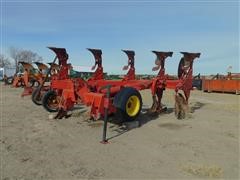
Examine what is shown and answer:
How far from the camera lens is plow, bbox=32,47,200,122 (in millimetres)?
6996

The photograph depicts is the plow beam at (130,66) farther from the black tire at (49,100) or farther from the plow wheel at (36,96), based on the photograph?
the plow wheel at (36,96)

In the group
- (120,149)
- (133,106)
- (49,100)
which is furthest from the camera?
(49,100)

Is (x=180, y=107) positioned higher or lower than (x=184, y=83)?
lower

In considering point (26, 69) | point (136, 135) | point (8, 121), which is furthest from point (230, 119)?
point (26, 69)

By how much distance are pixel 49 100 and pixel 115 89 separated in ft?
9.96

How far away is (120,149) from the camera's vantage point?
5566 mm

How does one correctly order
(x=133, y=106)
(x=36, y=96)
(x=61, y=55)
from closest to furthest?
(x=133, y=106)
(x=61, y=55)
(x=36, y=96)

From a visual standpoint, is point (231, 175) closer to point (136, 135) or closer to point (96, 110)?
point (136, 135)

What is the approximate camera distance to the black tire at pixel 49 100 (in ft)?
31.3

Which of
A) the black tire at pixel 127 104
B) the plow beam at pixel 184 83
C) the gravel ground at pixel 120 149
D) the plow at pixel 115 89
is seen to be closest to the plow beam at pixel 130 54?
the plow at pixel 115 89

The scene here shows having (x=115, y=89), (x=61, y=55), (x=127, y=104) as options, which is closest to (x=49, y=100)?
(x=61, y=55)

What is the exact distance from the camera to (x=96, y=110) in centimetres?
693

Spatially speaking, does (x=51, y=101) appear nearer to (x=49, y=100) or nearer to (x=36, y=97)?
(x=49, y=100)

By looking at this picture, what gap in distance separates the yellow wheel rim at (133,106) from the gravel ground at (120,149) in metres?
0.40
